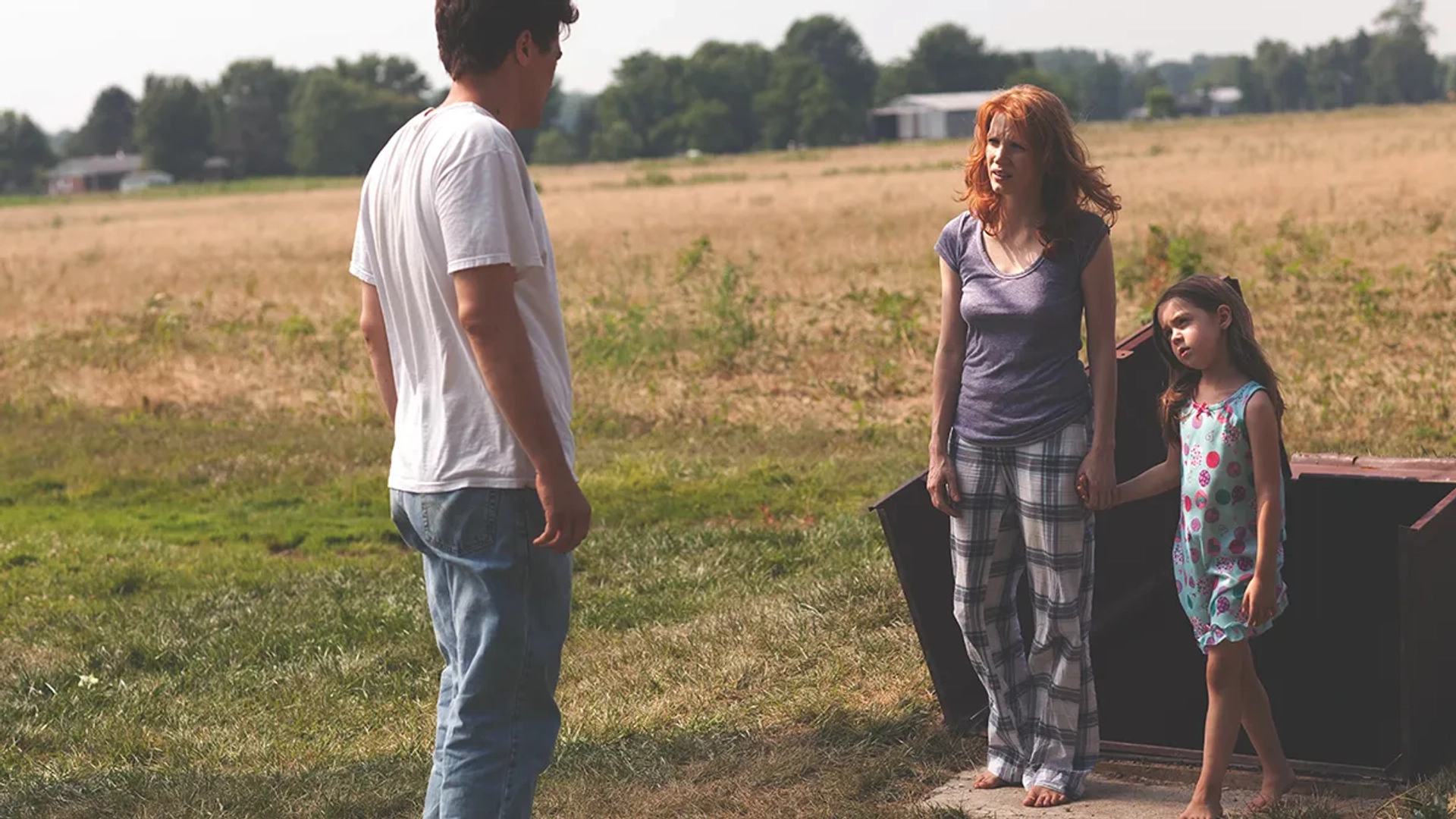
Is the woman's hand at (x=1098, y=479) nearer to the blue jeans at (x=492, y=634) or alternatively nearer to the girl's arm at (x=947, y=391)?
the girl's arm at (x=947, y=391)

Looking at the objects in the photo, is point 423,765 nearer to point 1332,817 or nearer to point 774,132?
point 1332,817

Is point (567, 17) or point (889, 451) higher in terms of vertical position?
point (567, 17)

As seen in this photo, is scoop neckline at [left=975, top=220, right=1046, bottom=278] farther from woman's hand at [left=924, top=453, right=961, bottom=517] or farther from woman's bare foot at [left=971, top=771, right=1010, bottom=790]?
woman's bare foot at [left=971, top=771, right=1010, bottom=790]

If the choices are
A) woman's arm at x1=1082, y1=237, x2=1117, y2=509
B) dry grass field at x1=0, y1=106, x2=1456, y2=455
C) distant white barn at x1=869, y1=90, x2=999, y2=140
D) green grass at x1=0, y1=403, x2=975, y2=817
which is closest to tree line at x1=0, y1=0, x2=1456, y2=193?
distant white barn at x1=869, y1=90, x2=999, y2=140

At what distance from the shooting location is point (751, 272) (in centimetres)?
2084

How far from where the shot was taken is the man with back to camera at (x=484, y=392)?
117 inches

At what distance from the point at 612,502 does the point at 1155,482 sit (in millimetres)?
6100

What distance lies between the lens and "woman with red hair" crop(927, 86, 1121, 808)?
3963 millimetres

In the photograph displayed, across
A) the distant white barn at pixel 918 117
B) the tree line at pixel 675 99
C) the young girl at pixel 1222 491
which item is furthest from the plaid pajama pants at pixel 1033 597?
the distant white barn at pixel 918 117

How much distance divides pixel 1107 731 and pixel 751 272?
16291mm

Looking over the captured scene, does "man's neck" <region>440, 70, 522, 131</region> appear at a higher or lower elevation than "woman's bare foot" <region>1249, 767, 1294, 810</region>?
higher

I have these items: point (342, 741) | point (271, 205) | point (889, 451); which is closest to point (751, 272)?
point (889, 451)

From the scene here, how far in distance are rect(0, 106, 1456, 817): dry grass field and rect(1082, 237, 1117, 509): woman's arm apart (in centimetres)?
98

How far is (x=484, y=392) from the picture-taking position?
3.06m
